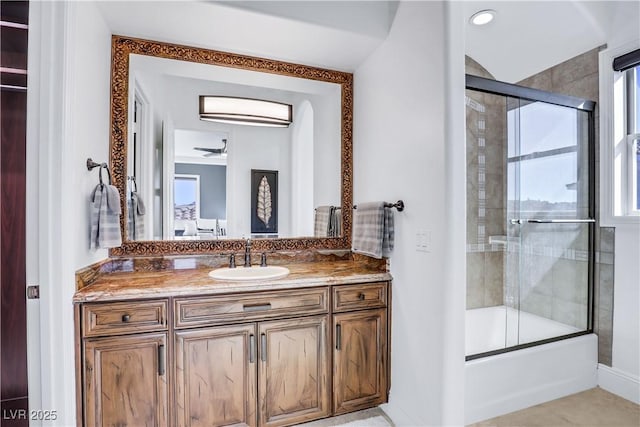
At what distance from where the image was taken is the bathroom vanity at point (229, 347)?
5.08 ft

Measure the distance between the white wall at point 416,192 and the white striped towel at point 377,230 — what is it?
0.18 feet

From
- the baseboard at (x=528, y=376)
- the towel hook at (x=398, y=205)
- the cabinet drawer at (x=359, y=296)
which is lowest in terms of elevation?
the baseboard at (x=528, y=376)

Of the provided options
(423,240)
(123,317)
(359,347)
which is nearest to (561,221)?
(423,240)

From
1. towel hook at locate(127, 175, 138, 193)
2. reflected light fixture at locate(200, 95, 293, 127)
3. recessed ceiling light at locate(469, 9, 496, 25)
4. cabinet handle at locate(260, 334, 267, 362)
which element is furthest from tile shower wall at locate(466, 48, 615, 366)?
towel hook at locate(127, 175, 138, 193)

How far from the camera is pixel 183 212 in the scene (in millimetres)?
2211

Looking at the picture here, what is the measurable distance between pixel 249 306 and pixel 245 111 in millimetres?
1338

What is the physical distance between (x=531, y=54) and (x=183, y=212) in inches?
115

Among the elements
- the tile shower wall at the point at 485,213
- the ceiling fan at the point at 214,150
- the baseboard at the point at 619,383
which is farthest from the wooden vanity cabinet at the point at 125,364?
the baseboard at the point at 619,383

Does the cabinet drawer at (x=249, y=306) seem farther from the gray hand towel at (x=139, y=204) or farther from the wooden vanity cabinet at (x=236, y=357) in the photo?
the gray hand towel at (x=139, y=204)

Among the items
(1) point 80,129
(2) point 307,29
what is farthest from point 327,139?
(1) point 80,129

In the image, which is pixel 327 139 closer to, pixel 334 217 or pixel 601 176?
pixel 334 217

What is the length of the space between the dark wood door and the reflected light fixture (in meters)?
0.94

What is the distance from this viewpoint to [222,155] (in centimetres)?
230

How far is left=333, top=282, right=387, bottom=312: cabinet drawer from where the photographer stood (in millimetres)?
1948
